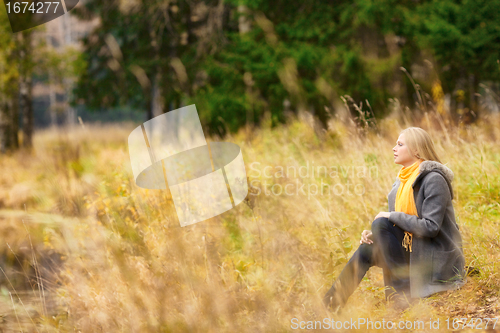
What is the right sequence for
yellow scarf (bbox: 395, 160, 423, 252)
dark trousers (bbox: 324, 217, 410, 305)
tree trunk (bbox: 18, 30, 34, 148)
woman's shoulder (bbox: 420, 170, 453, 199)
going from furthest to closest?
tree trunk (bbox: 18, 30, 34, 148), dark trousers (bbox: 324, 217, 410, 305), yellow scarf (bbox: 395, 160, 423, 252), woman's shoulder (bbox: 420, 170, 453, 199)

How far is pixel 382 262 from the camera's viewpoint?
8.46 ft

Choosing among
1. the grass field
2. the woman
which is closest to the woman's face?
the woman

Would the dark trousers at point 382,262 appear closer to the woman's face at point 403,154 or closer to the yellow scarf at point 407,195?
the yellow scarf at point 407,195

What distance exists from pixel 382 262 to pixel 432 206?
0.50 meters

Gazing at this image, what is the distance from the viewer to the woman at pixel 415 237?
2314mm

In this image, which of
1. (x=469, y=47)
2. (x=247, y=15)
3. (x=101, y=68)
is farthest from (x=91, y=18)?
(x=469, y=47)

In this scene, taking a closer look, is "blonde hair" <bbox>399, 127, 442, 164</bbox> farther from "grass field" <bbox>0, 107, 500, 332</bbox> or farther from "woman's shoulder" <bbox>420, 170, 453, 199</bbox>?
"grass field" <bbox>0, 107, 500, 332</bbox>

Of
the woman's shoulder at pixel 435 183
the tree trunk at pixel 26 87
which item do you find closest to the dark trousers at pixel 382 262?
the woman's shoulder at pixel 435 183

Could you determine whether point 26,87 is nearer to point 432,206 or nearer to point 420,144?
point 420,144

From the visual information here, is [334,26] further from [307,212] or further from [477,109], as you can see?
[307,212]

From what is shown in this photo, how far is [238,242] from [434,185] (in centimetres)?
191

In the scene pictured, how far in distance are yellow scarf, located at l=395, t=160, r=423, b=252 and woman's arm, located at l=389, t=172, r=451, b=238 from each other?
2.8 inches

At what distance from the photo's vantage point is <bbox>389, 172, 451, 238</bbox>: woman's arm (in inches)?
90.0

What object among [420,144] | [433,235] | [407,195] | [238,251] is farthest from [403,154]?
[238,251]
